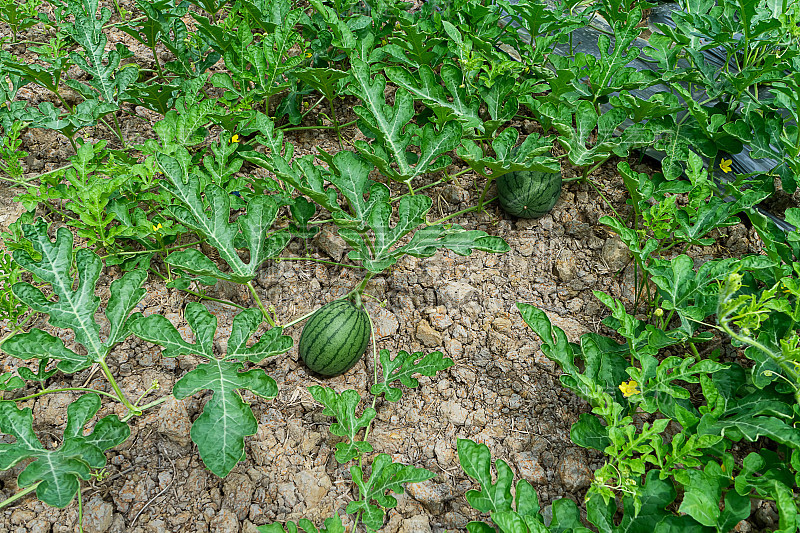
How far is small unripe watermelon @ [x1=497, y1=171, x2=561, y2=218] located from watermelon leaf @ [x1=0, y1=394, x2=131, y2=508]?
1.82m

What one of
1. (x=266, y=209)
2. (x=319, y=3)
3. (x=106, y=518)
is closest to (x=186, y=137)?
(x=266, y=209)

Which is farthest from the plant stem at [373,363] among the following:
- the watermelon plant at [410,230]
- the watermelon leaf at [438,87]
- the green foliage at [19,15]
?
the green foliage at [19,15]

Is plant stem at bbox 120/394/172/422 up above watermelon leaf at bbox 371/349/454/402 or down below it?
below

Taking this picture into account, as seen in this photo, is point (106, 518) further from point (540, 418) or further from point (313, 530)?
point (540, 418)

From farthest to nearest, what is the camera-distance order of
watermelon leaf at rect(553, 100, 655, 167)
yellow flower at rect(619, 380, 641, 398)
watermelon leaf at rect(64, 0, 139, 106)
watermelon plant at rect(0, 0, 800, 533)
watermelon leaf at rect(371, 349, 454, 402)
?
watermelon leaf at rect(64, 0, 139, 106) → watermelon leaf at rect(553, 100, 655, 167) → watermelon leaf at rect(371, 349, 454, 402) → yellow flower at rect(619, 380, 641, 398) → watermelon plant at rect(0, 0, 800, 533)

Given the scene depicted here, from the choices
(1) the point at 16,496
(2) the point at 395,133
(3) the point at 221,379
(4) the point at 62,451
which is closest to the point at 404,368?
(3) the point at 221,379

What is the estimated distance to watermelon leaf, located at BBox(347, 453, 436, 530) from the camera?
180 cm

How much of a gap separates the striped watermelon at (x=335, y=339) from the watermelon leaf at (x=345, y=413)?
170 millimetres

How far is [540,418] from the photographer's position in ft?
7.13

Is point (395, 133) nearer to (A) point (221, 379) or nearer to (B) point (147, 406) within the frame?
(A) point (221, 379)

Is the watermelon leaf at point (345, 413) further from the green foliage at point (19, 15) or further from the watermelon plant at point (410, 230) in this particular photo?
the green foliage at point (19, 15)

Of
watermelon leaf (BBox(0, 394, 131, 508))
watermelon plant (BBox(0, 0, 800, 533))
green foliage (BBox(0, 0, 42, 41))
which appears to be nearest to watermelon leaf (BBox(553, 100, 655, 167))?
watermelon plant (BBox(0, 0, 800, 533))

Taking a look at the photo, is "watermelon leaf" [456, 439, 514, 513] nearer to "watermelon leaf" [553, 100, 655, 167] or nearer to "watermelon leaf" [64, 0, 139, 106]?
"watermelon leaf" [553, 100, 655, 167]

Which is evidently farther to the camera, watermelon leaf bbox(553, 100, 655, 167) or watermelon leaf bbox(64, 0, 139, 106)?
watermelon leaf bbox(64, 0, 139, 106)
